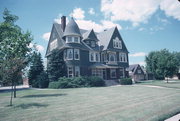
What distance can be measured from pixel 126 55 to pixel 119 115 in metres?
32.5

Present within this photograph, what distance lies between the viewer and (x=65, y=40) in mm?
30047

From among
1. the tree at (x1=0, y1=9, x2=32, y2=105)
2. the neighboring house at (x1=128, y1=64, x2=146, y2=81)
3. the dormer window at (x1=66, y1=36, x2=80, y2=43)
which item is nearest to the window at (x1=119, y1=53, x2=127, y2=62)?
the dormer window at (x1=66, y1=36, x2=80, y2=43)

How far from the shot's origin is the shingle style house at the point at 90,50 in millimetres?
28828

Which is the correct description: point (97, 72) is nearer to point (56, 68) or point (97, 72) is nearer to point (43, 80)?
point (56, 68)

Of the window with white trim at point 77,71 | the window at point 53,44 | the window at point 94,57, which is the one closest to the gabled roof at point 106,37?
the window at point 94,57

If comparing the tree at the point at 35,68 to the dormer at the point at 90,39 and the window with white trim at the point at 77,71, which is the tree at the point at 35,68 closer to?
the window with white trim at the point at 77,71

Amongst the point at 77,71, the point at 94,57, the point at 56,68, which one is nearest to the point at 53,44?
the point at 56,68

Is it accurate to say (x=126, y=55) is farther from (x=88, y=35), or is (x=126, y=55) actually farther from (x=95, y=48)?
(x=88, y=35)

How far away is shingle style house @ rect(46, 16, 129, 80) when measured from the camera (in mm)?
28828

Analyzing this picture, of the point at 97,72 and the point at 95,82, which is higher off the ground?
the point at 97,72

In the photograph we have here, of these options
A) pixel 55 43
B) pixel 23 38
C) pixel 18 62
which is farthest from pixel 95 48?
pixel 18 62

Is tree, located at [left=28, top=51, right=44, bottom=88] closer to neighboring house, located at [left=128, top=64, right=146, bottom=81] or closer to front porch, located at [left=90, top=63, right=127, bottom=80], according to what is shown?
front porch, located at [left=90, top=63, right=127, bottom=80]

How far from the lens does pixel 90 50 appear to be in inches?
1237

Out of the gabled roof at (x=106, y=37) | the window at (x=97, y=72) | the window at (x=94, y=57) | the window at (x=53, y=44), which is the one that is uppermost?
the gabled roof at (x=106, y=37)
